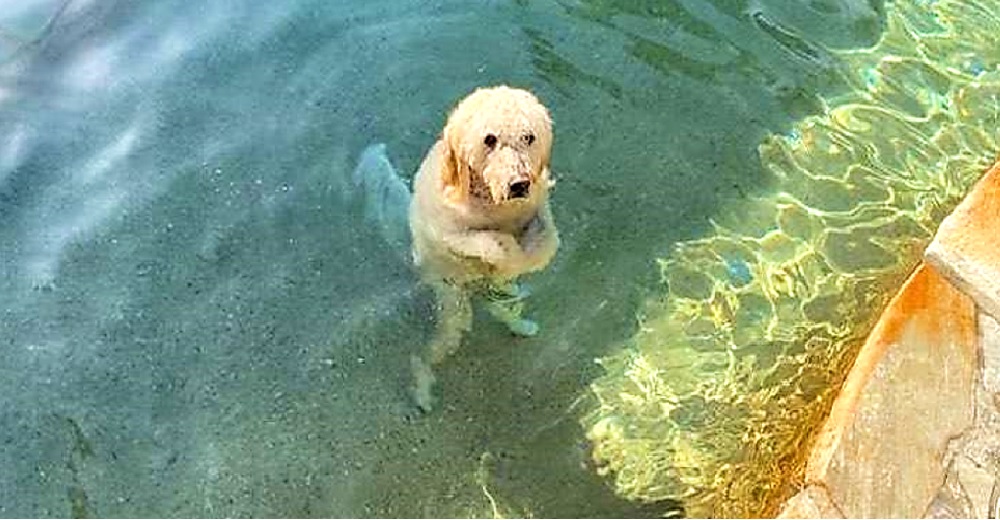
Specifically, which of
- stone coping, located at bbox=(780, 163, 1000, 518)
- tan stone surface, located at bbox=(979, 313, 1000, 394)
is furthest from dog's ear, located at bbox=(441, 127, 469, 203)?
tan stone surface, located at bbox=(979, 313, 1000, 394)

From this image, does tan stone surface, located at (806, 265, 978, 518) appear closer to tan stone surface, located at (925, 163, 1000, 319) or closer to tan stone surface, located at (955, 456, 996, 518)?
tan stone surface, located at (955, 456, 996, 518)

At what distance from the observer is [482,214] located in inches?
159

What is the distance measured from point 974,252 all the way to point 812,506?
88 centimetres

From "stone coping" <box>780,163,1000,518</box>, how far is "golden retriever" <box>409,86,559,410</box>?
43.9 inches

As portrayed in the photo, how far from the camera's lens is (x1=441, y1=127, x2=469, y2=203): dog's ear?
3.91 m

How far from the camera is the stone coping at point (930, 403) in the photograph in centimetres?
369

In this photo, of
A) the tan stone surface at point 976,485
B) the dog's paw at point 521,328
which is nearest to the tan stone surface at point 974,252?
the tan stone surface at point 976,485

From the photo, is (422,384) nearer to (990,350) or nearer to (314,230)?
(314,230)

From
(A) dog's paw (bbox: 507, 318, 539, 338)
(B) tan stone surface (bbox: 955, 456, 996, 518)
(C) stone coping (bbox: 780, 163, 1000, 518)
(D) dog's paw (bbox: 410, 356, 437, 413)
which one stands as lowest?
(D) dog's paw (bbox: 410, 356, 437, 413)

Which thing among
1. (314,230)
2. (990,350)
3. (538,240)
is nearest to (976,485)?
(990,350)

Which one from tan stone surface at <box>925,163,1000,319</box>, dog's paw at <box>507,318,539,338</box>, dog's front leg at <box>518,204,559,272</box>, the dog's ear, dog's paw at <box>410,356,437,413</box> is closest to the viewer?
tan stone surface at <box>925,163,1000,319</box>

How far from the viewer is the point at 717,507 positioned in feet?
13.7

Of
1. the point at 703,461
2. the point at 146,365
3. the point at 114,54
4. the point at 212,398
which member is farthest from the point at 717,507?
the point at 114,54

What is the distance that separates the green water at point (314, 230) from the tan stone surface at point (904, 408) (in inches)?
28.5
